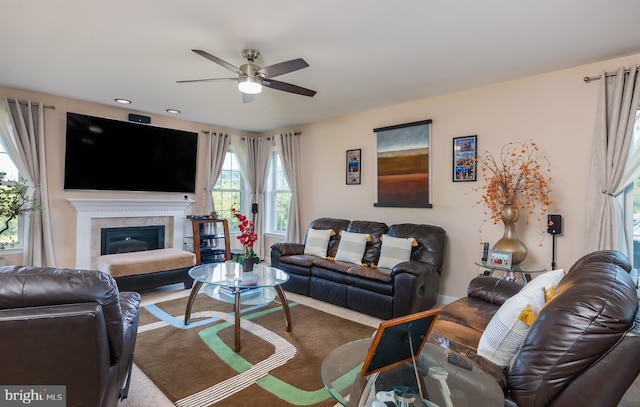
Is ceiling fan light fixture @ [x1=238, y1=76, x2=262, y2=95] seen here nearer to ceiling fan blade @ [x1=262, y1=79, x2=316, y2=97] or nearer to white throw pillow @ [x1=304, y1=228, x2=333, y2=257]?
ceiling fan blade @ [x1=262, y1=79, x2=316, y2=97]

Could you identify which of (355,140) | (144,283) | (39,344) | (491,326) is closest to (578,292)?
(491,326)

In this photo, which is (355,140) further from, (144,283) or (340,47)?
(144,283)

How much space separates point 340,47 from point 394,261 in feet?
7.74

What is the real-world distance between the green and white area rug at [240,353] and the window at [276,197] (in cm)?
263

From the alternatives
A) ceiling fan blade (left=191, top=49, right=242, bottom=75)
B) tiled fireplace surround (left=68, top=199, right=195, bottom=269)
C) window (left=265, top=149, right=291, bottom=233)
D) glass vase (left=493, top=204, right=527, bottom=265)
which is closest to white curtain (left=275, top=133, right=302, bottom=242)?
window (left=265, top=149, right=291, bottom=233)

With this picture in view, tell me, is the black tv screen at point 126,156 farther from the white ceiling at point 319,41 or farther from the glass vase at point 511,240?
the glass vase at point 511,240

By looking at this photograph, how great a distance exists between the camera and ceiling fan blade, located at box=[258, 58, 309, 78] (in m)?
2.51

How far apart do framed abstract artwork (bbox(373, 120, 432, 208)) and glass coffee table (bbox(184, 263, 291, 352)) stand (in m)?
1.98

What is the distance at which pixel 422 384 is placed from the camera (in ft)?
4.46

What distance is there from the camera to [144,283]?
4.04m

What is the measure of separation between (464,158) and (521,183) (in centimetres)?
68

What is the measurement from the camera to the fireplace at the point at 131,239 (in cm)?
471

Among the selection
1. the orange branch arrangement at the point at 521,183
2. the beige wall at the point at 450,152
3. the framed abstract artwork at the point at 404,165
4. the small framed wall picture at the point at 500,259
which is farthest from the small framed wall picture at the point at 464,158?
the small framed wall picture at the point at 500,259

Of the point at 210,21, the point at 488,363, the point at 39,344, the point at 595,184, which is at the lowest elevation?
the point at 488,363
